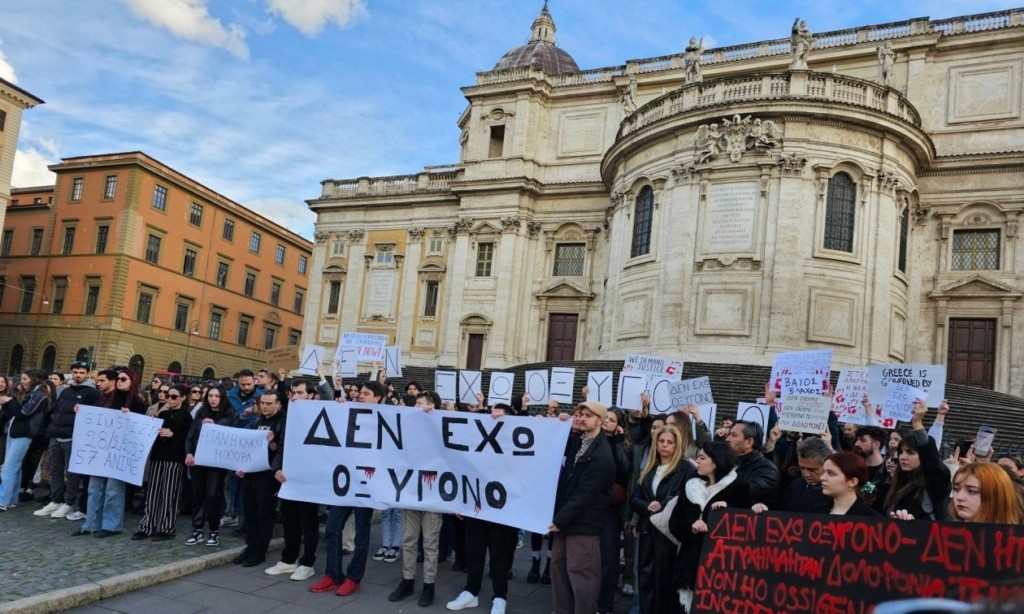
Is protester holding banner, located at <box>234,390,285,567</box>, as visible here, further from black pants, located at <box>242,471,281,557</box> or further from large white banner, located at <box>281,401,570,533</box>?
large white banner, located at <box>281,401,570,533</box>

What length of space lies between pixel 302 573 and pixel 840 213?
82.0 ft

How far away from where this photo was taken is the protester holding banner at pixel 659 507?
21.2ft

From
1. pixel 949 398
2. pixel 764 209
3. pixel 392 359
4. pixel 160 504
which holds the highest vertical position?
pixel 764 209

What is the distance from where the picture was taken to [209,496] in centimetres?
960

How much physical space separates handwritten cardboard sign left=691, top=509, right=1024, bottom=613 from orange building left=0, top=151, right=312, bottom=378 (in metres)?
51.8

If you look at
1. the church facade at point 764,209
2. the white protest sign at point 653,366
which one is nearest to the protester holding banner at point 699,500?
the white protest sign at point 653,366

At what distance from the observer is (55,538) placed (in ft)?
30.9

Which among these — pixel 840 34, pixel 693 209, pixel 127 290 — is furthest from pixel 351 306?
pixel 840 34

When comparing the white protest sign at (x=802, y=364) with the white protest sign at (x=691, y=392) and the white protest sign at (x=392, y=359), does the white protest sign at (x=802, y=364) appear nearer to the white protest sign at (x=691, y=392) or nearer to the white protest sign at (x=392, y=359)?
the white protest sign at (x=691, y=392)

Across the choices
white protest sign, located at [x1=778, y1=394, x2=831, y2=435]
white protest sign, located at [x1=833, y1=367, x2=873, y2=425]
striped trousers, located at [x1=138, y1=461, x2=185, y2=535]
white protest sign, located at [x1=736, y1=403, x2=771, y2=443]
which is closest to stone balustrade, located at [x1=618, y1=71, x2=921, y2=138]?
white protest sign, located at [x1=833, y1=367, x2=873, y2=425]

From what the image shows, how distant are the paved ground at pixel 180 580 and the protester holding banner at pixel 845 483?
3.71 metres

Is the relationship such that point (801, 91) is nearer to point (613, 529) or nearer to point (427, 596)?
point (613, 529)

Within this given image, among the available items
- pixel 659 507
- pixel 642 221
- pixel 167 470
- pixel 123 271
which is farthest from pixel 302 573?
pixel 123 271

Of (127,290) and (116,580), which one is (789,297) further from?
(127,290)
